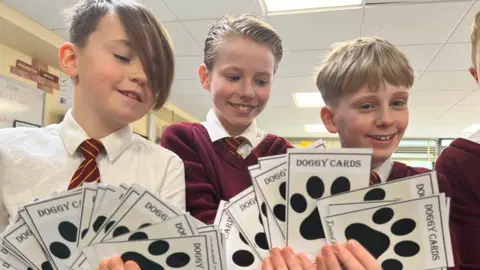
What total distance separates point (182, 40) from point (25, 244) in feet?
11.1

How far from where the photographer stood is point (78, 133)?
107 centimetres

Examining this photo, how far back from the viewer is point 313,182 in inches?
28.9

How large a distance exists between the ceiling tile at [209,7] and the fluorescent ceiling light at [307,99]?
2.59 meters

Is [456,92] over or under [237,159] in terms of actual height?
over

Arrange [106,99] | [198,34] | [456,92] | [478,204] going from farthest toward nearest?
[456,92], [198,34], [478,204], [106,99]

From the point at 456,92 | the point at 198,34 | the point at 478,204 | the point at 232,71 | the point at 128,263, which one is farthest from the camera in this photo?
the point at 456,92

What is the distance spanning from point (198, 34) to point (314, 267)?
3340 mm

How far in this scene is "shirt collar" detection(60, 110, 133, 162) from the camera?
105 centimetres

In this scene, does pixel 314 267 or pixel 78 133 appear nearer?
pixel 314 267

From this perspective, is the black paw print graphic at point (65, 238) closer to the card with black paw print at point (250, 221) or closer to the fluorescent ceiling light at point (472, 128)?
the card with black paw print at point (250, 221)

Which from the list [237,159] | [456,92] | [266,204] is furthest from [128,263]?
[456,92]

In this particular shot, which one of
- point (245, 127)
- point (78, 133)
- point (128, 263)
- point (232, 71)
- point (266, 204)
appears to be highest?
point (232, 71)

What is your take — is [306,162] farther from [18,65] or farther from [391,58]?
[18,65]

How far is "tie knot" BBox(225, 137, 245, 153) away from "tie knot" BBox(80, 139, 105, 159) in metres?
0.39
